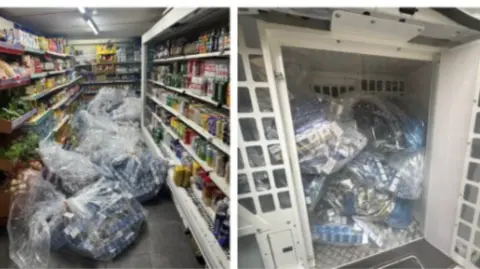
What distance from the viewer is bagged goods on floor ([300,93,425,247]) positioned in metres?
1.23

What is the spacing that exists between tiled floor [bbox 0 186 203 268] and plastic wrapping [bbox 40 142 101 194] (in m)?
0.45

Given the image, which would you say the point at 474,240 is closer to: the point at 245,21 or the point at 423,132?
the point at 423,132

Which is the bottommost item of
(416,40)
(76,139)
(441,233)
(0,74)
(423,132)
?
(441,233)

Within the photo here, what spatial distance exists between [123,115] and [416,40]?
8.32ft

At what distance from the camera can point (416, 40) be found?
121 centimetres

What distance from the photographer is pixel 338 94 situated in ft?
4.39

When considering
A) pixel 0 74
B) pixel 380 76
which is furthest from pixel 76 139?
pixel 380 76

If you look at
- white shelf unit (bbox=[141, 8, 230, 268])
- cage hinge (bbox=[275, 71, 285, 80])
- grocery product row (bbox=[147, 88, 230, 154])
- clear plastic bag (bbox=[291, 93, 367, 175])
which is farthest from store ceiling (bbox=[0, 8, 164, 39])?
clear plastic bag (bbox=[291, 93, 367, 175])

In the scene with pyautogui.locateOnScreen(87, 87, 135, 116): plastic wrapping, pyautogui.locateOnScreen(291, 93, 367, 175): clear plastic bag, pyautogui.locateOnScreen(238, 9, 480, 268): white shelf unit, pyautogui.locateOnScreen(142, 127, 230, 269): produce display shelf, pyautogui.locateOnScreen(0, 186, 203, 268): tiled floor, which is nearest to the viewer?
pyautogui.locateOnScreen(238, 9, 480, 268): white shelf unit

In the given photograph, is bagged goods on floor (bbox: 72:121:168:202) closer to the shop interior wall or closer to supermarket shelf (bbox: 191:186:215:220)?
supermarket shelf (bbox: 191:186:215:220)

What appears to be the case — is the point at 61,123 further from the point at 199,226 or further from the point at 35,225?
the point at 199,226

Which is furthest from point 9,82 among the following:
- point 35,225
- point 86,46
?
point 35,225

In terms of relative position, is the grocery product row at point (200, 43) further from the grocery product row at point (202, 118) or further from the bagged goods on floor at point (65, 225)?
the bagged goods on floor at point (65, 225)

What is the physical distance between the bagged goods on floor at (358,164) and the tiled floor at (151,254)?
2.94ft
